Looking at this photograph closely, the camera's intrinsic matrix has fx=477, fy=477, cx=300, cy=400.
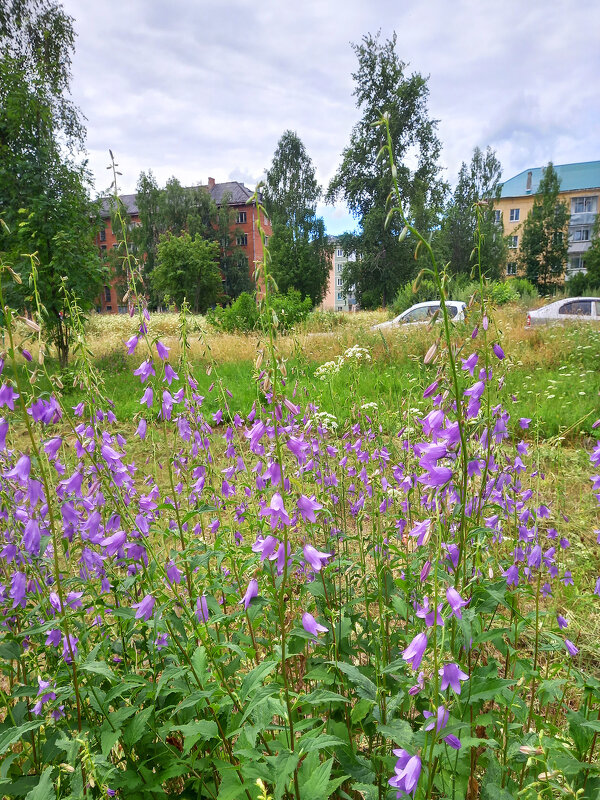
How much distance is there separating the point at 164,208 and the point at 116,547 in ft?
153

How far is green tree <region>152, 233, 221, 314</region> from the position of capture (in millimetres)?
35344

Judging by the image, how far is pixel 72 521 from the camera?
5.70ft

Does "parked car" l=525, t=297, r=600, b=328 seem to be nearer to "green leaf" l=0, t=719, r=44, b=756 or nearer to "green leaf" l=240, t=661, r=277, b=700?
"green leaf" l=240, t=661, r=277, b=700

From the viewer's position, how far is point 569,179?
174 ft

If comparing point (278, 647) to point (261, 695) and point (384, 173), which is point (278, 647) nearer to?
point (261, 695)

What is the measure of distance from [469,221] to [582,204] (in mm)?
29176

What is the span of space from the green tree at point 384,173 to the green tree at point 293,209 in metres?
5.08

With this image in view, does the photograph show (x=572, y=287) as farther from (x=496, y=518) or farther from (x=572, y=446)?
A: (x=496, y=518)

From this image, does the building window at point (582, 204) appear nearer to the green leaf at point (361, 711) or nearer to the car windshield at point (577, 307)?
the car windshield at point (577, 307)

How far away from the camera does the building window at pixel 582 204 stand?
171 feet

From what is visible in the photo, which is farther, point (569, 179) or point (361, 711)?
point (569, 179)

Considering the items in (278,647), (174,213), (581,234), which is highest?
(174,213)

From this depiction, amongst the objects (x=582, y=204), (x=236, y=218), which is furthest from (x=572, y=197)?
(x=236, y=218)

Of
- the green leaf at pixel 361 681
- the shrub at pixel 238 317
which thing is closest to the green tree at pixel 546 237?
the shrub at pixel 238 317
